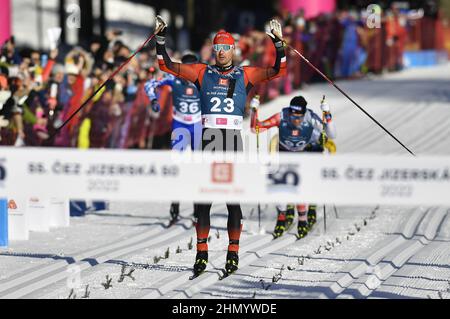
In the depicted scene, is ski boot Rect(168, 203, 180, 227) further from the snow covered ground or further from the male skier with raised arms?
the male skier with raised arms

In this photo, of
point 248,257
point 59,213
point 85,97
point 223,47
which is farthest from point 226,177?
point 85,97

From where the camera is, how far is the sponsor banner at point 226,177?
338 inches

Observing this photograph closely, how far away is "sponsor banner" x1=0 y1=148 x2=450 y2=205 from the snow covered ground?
161 cm

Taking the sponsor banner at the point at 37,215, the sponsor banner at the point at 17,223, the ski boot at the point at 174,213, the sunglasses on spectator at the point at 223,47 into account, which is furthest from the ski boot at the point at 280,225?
the sunglasses on spectator at the point at 223,47

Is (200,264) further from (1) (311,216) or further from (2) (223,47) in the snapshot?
(1) (311,216)

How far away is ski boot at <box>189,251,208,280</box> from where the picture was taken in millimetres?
11086

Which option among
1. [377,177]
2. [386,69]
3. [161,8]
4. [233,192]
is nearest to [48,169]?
[233,192]

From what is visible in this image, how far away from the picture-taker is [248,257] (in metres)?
12.2

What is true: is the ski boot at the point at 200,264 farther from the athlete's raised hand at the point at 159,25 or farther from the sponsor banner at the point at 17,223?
the sponsor banner at the point at 17,223

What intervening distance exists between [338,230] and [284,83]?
12142 mm

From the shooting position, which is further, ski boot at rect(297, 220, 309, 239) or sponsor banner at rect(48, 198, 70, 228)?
sponsor banner at rect(48, 198, 70, 228)

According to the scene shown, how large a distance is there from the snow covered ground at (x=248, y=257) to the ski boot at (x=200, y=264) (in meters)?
0.08

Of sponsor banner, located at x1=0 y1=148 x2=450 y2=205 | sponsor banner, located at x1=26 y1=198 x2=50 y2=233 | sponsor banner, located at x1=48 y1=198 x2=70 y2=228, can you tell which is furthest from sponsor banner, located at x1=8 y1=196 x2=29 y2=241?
sponsor banner, located at x1=0 y1=148 x2=450 y2=205
